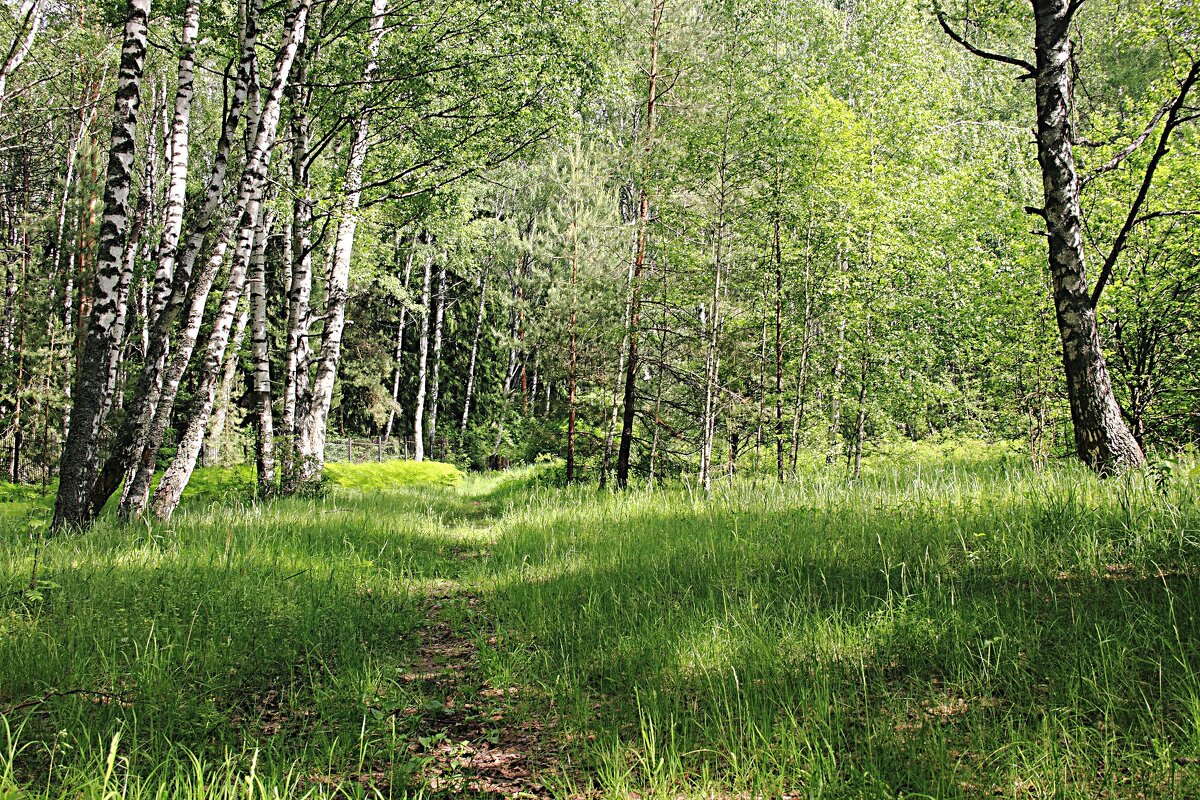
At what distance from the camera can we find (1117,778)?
6.33 feet

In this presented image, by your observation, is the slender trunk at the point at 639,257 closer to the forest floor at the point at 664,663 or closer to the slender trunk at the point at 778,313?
the slender trunk at the point at 778,313

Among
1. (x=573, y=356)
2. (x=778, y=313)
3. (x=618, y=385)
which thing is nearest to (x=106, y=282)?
(x=618, y=385)

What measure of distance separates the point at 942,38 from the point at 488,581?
2617 centimetres

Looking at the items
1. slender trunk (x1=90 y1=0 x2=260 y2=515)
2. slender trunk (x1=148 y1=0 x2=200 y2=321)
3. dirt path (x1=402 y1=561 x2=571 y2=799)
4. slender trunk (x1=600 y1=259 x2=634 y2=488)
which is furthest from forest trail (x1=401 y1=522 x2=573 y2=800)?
slender trunk (x1=600 y1=259 x2=634 y2=488)

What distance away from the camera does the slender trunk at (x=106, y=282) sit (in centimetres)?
589

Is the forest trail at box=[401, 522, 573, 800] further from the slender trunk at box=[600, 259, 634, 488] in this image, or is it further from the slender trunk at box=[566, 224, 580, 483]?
the slender trunk at box=[566, 224, 580, 483]

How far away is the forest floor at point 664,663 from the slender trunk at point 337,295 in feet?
16.9

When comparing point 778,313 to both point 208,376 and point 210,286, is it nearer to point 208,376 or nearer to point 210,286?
point 210,286

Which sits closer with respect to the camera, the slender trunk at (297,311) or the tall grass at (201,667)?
the tall grass at (201,667)

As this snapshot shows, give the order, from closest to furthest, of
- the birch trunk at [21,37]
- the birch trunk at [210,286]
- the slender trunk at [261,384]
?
the birch trunk at [210,286]
the birch trunk at [21,37]
the slender trunk at [261,384]

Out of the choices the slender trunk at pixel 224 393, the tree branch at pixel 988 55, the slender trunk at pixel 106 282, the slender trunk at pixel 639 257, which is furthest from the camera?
the slender trunk at pixel 224 393

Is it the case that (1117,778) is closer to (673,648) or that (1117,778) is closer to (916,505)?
(673,648)

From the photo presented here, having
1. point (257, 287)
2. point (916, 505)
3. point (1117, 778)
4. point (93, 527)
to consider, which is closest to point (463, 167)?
point (257, 287)

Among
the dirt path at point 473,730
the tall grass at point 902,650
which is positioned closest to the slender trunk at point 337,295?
the tall grass at point 902,650
